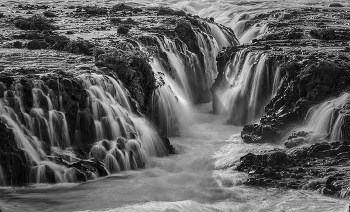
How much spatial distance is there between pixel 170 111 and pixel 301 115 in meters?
5.40

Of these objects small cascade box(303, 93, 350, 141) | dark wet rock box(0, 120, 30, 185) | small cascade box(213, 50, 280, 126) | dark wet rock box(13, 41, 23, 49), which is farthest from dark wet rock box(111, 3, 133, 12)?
dark wet rock box(0, 120, 30, 185)

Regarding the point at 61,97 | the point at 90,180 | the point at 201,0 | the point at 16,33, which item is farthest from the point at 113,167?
the point at 201,0

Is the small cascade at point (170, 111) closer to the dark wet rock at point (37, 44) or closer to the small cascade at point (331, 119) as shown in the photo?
the dark wet rock at point (37, 44)

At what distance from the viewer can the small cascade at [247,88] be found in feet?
95.6

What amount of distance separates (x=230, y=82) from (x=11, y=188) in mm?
13450

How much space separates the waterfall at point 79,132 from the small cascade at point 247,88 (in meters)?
5.84

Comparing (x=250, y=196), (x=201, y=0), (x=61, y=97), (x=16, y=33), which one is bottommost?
(x=250, y=196)

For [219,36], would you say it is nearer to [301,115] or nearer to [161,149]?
[301,115]

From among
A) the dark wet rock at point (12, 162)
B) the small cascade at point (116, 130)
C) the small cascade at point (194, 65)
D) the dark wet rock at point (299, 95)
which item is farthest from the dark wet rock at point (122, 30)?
the dark wet rock at point (12, 162)

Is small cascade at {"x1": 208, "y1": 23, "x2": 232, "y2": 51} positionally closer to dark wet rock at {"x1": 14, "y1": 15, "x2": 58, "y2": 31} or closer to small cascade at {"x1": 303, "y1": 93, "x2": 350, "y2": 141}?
dark wet rock at {"x1": 14, "y1": 15, "x2": 58, "y2": 31}

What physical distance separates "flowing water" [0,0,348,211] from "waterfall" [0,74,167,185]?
37 mm

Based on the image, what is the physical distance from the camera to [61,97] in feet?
77.9

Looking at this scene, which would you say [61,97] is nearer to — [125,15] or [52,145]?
[52,145]

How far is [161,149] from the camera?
81.4 feet
